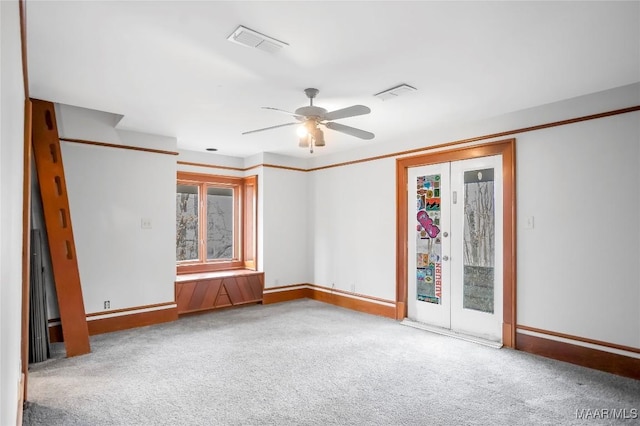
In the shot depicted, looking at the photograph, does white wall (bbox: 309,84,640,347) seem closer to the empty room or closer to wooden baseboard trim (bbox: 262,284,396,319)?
the empty room

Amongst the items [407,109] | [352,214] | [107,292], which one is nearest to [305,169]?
[352,214]

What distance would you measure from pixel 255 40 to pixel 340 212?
3.90 m

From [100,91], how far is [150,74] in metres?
0.70

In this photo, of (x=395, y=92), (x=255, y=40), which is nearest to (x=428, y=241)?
(x=395, y=92)

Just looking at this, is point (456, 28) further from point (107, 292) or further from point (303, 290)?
point (303, 290)

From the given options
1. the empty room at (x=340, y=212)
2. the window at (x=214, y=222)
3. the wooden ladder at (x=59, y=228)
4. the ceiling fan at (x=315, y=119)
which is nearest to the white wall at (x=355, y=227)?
the empty room at (x=340, y=212)

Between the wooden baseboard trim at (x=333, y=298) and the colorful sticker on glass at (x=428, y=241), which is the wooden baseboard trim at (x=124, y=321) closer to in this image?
the wooden baseboard trim at (x=333, y=298)

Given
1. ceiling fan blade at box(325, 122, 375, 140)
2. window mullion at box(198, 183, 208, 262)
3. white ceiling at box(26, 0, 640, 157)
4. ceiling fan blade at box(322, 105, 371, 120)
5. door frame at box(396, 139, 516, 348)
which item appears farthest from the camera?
window mullion at box(198, 183, 208, 262)

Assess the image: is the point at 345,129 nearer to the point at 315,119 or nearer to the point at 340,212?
the point at 315,119

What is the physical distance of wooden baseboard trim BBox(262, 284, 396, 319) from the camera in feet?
17.8

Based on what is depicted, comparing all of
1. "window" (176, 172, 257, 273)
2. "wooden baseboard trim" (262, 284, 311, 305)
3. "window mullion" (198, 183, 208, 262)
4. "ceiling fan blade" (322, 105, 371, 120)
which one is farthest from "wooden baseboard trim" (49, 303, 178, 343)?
"ceiling fan blade" (322, 105, 371, 120)

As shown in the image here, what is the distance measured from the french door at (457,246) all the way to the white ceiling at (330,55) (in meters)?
0.85

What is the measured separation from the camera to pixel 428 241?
494 cm

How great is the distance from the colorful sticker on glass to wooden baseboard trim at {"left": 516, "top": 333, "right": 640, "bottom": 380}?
1129 mm
